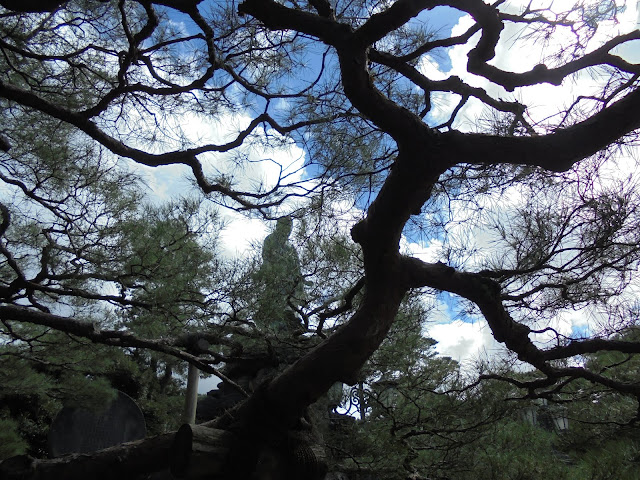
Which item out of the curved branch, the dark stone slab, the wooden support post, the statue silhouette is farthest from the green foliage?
the statue silhouette

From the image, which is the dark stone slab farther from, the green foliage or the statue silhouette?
the statue silhouette

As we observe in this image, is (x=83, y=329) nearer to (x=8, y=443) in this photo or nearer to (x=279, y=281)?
(x=279, y=281)

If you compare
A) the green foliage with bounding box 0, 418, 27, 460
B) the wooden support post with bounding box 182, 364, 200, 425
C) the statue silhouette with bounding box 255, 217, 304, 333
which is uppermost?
the statue silhouette with bounding box 255, 217, 304, 333

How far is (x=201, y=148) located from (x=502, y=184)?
123 cm

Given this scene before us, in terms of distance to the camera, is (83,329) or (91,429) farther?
(91,429)

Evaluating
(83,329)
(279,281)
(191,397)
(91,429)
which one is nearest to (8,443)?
(91,429)

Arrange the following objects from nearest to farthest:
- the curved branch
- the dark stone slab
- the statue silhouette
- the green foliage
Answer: the curved branch
the statue silhouette
the green foliage
the dark stone slab

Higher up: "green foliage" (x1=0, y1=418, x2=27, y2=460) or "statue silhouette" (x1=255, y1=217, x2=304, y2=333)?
"statue silhouette" (x1=255, y1=217, x2=304, y2=333)

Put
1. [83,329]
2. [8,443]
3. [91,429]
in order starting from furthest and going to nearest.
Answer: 1. [91,429]
2. [8,443]
3. [83,329]

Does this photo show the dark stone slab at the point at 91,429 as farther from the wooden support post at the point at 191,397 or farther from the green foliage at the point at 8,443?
the wooden support post at the point at 191,397

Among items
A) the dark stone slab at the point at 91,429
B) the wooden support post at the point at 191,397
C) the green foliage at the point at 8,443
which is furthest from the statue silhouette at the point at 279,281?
the green foliage at the point at 8,443

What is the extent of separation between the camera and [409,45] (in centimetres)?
189

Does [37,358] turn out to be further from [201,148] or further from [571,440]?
[571,440]

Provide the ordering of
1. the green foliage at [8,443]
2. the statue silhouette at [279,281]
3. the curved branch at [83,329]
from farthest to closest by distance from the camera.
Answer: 1. the green foliage at [8,443]
2. the statue silhouette at [279,281]
3. the curved branch at [83,329]
